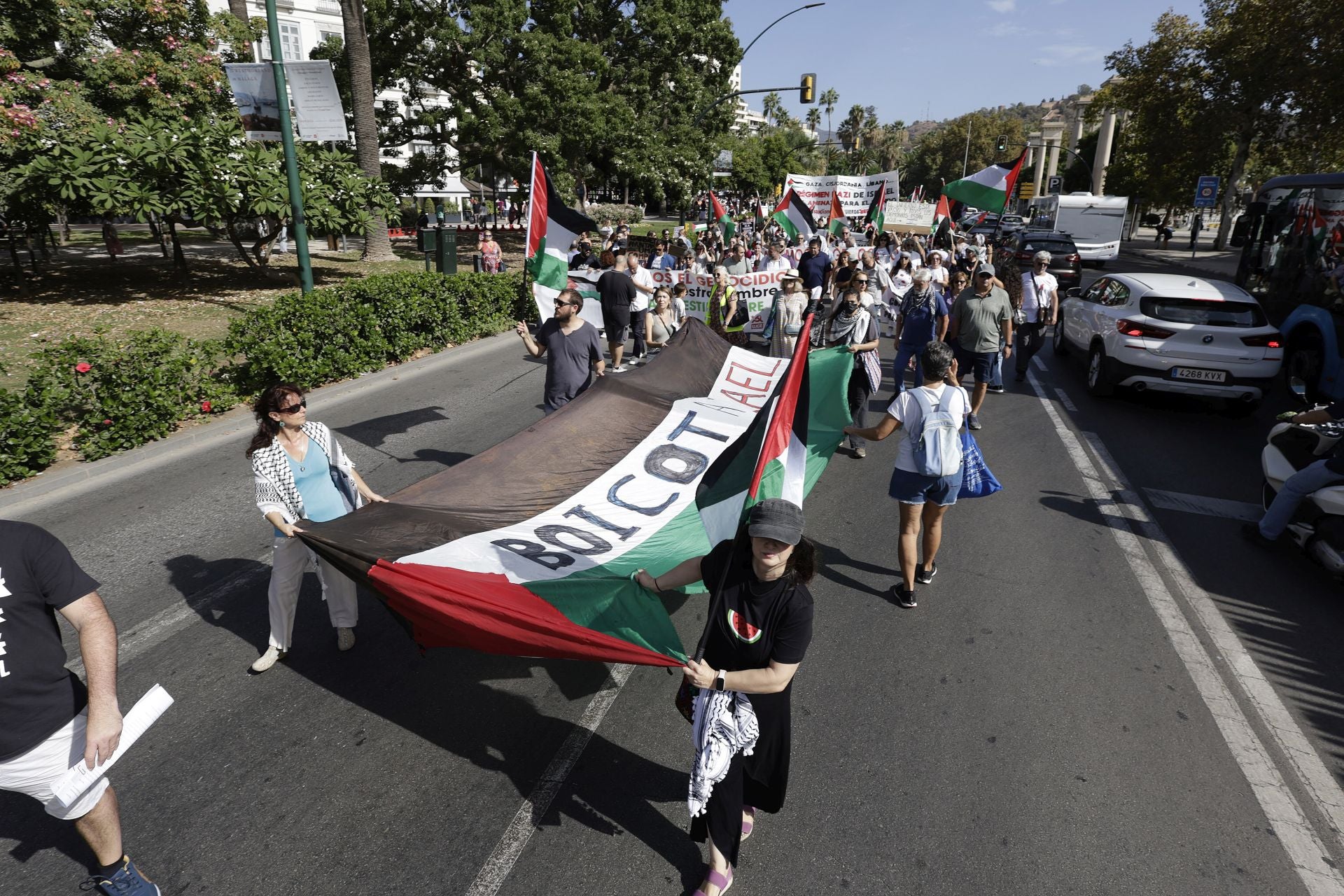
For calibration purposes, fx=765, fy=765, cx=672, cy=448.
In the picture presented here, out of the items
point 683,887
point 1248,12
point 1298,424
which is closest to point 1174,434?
point 1298,424

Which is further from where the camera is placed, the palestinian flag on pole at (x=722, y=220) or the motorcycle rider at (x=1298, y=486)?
the palestinian flag on pole at (x=722, y=220)

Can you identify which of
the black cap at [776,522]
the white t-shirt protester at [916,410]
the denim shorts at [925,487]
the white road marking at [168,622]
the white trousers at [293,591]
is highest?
the black cap at [776,522]

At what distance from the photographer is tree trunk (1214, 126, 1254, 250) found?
1313 inches

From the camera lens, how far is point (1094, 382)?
10.8 metres

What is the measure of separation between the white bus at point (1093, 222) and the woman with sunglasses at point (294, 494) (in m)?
35.5

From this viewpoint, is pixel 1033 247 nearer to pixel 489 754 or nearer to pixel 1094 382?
pixel 1094 382

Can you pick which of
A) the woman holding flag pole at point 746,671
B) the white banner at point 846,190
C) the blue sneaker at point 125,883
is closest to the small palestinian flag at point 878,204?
the white banner at point 846,190

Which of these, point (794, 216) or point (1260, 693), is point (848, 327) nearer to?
point (1260, 693)

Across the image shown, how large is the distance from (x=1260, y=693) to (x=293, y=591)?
573 centimetres

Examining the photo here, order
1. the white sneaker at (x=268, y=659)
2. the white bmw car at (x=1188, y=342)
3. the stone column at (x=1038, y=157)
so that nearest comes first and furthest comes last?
the white sneaker at (x=268, y=659)
the white bmw car at (x=1188, y=342)
the stone column at (x=1038, y=157)

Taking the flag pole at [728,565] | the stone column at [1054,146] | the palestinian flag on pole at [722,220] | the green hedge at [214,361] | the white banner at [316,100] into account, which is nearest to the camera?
the flag pole at [728,565]

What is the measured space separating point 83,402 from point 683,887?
8263 mm

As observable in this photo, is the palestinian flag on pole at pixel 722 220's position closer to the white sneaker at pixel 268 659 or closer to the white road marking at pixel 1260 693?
the white road marking at pixel 1260 693

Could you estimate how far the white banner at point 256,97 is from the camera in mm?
11336
